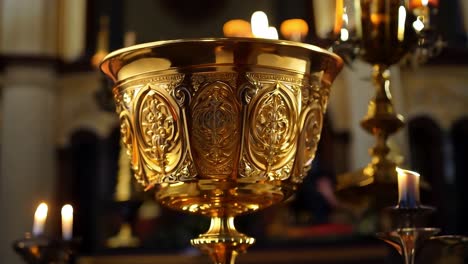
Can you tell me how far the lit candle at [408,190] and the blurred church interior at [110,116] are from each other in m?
4.18

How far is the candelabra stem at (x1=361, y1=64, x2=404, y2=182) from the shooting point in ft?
4.76

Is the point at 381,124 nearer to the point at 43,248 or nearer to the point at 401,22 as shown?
the point at 401,22

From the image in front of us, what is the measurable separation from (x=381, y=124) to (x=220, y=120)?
515 millimetres

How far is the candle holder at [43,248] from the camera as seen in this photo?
112 centimetres

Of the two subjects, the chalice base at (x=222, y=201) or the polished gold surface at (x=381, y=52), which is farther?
the polished gold surface at (x=381, y=52)

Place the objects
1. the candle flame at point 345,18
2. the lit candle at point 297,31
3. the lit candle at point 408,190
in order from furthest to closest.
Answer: the lit candle at point 297,31
the candle flame at point 345,18
the lit candle at point 408,190

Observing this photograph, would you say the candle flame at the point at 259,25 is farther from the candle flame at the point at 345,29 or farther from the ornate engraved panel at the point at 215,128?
the candle flame at the point at 345,29

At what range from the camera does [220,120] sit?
3.50 ft

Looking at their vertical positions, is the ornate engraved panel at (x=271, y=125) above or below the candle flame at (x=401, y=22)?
below

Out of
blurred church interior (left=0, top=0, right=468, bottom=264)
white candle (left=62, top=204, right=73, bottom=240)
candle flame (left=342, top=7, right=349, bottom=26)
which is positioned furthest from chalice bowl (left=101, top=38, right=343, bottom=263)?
blurred church interior (left=0, top=0, right=468, bottom=264)

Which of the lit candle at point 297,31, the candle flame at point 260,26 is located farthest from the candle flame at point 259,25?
the lit candle at point 297,31

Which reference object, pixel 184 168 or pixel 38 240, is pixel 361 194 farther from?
pixel 38 240

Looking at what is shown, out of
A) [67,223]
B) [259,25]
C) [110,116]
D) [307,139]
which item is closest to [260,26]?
[259,25]

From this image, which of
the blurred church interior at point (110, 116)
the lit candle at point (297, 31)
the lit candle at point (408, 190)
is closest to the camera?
the lit candle at point (408, 190)
